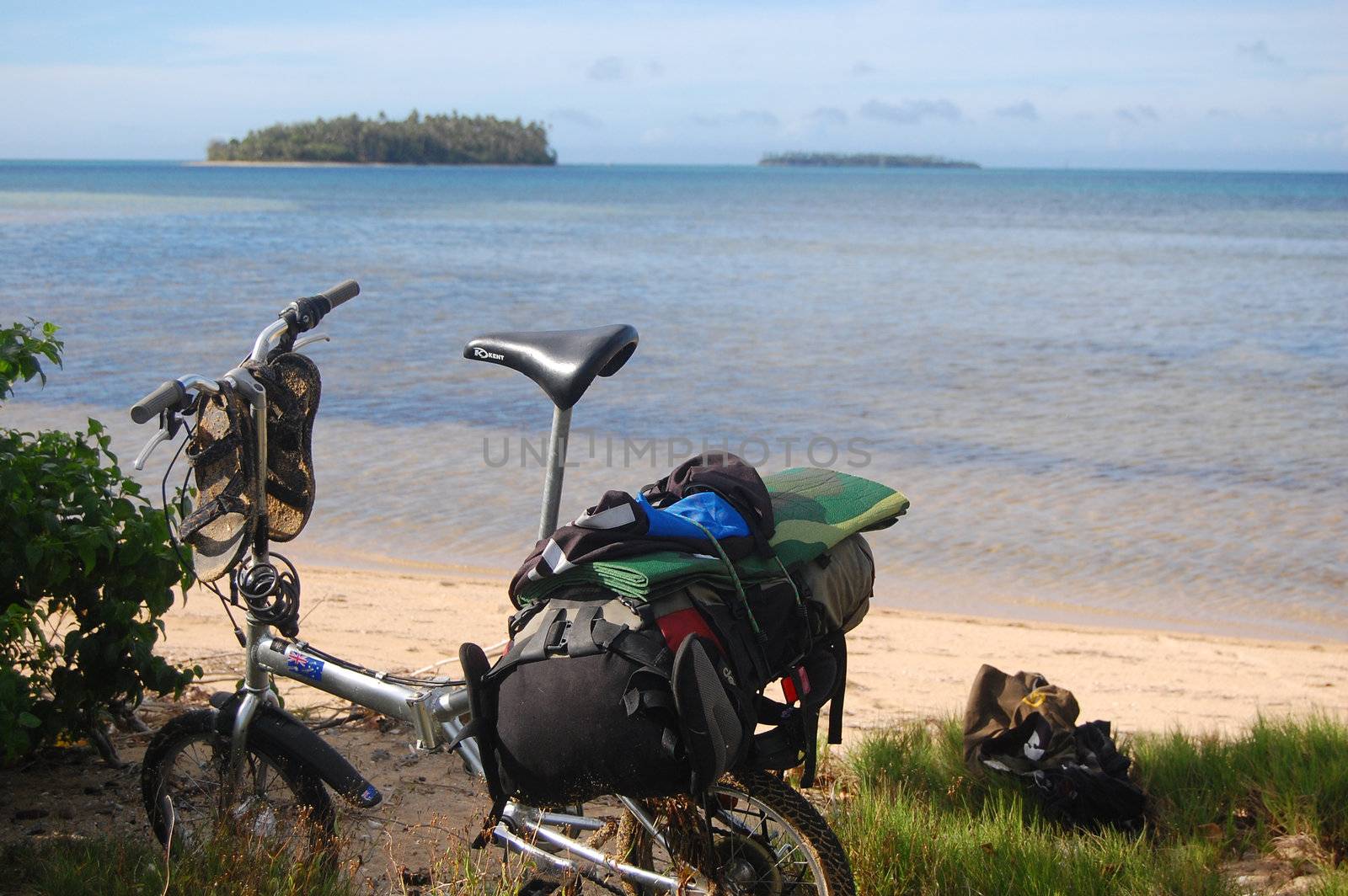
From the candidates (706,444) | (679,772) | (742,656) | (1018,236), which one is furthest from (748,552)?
(1018,236)

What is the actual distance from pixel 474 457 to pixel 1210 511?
19.2 ft

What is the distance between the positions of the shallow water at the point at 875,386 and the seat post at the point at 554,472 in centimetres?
464

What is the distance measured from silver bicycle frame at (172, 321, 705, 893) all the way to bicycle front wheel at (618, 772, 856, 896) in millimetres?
48

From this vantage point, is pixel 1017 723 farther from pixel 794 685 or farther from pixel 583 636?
pixel 583 636

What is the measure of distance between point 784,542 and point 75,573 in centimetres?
227

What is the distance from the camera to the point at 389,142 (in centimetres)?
14888

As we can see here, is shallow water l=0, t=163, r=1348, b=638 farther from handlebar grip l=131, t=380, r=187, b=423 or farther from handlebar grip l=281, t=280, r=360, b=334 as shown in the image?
handlebar grip l=131, t=380, r=187, b=423

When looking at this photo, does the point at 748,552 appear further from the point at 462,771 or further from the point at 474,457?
the point at 474,457

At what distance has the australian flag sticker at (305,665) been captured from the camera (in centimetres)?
305

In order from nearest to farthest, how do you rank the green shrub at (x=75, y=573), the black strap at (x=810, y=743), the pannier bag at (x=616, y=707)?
1. the pannier bag at (x=616, y=707)
2. the black strap at (x=810, y=743)
3. the green shrub at (x=75, y=573)

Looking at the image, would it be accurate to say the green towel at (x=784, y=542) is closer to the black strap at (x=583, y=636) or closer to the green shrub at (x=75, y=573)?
the black strap at (x=583, y=636)

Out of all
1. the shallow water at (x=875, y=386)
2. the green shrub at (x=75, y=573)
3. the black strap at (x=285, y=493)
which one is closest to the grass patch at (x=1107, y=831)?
the black strap at (x=285, y=493)

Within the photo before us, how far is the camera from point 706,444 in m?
10.8

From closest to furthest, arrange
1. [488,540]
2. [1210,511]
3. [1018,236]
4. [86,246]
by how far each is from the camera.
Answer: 1. [488,540]
2. [1210,511]
3. [86,246]
4. [1018,236]
